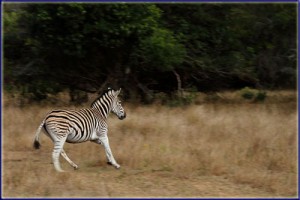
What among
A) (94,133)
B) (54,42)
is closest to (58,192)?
(94,133)

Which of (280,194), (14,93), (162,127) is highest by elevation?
(280,194)

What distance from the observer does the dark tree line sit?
12.0 m

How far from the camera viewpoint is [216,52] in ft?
50.1

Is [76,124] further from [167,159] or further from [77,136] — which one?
[167,159]

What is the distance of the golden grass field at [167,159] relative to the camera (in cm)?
641

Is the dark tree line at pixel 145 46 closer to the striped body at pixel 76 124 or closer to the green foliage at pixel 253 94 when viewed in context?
the green foliage at pixel 253 94

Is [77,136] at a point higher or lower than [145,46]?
lower

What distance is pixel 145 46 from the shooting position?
12297mm

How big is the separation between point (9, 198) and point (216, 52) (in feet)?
35.5

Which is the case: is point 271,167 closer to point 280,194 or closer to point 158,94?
point 280,194

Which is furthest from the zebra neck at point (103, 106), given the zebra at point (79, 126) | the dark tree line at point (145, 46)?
the dark tree line at point (145, 46)

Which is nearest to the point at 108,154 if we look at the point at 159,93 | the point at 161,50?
the point at 161,50

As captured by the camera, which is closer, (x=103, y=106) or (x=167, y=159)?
(x=167, y=159)

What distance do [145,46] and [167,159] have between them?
542 centimetres
